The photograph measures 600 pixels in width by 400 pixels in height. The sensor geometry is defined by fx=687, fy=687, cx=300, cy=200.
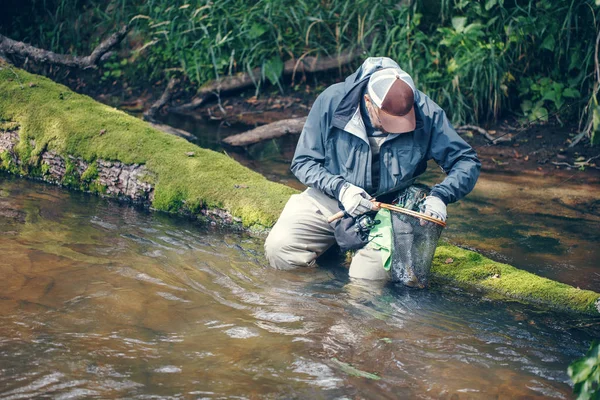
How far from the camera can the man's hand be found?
442 cm

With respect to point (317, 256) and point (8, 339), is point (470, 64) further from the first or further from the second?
point (8, 339)

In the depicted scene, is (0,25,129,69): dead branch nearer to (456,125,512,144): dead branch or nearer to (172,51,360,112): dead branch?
(172,51,360,112): dead branch

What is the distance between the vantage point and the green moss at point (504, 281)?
14.4 ft

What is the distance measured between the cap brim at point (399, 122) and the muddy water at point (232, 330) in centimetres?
111

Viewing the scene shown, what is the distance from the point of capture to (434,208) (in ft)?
14.5

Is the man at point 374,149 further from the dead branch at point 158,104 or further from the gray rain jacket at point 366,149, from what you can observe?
the dead branch at point 158,104

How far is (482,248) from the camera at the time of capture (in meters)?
5.73

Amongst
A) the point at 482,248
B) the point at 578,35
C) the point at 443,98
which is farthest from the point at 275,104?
the point at 482,248

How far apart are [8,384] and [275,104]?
7.30 meters

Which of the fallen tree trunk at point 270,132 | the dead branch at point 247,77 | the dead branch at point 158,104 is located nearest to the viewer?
the fallen tree trunk at point 270,132

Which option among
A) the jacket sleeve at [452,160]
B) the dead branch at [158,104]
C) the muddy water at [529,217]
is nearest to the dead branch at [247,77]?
the dead branch at [158,104]

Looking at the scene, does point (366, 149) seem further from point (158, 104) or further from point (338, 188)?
point (158, 104)

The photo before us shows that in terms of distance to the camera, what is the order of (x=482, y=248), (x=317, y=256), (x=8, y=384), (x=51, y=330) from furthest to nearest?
(x=482, y=248), (x=317, y=256), (x=51, y=330), (x=8, y=384)

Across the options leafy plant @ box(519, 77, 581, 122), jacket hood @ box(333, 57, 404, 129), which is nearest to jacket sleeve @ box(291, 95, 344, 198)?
jacket hood @ box(333, 57, 404, 129)
